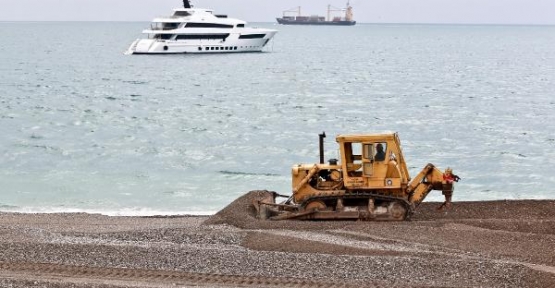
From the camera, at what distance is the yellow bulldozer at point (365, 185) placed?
1862cm

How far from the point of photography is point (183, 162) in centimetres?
3341

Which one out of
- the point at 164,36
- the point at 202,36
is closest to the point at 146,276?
the point at 202,36

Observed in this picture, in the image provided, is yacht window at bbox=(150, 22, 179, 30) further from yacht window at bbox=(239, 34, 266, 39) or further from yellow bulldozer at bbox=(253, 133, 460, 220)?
yellow bulldozer at bbox=(253, 133, 460, 220)

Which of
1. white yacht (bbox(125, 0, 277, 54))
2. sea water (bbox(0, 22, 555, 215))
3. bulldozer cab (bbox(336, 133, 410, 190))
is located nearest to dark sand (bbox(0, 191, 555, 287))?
bulldozer cab (bbox(336, 133, 410, 190))

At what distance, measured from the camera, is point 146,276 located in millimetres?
13875

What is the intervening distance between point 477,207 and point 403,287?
7719 mm

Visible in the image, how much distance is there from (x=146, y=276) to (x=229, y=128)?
2996cm

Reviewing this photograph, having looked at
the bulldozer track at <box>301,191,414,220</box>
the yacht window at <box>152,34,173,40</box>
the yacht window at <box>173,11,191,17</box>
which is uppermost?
the yacht window at <box>173,11,191,17</box>

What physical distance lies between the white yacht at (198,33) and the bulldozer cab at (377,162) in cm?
7349

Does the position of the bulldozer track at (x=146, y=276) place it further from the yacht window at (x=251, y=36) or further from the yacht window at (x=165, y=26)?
the yacht window at (x=251, y=36)

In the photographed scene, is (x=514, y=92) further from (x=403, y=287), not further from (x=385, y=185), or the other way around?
(x=403, y=287)

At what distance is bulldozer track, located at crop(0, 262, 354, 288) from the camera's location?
44.3ft

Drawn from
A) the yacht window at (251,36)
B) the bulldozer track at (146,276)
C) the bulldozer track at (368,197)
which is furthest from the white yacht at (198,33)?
the bulldozer track at (146,276)

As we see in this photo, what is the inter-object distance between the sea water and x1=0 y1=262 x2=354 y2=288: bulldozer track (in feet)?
32.9
